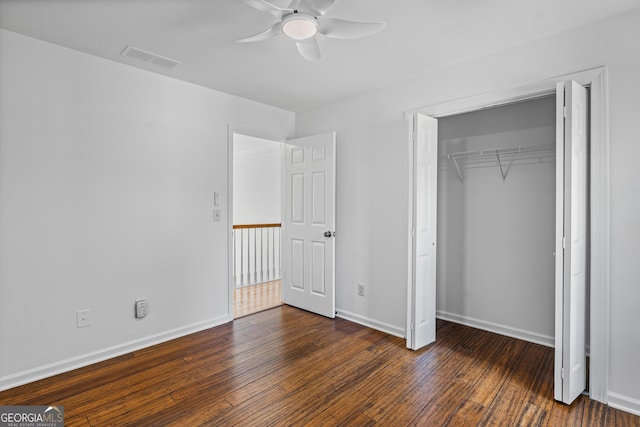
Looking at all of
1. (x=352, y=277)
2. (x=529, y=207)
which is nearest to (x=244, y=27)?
(x=352, y=277)

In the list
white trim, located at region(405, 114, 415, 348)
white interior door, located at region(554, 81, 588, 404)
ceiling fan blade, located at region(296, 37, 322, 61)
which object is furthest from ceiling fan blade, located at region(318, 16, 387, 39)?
white interior door, located at region(554, 81, 588, 404)

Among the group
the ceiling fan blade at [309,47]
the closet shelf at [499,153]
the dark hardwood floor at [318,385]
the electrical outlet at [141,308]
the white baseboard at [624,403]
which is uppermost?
the ceiling fan blade at [309,47]

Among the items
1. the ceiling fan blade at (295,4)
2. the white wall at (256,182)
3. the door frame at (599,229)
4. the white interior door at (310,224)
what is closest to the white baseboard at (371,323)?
the white interior door at (310,224)

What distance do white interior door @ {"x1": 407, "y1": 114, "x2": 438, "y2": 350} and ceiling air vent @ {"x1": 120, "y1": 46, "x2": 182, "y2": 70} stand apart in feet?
7.08

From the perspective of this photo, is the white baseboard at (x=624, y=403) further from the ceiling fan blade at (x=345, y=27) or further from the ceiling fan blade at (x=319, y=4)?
the ceiling fan blade at (x=319, y=4)

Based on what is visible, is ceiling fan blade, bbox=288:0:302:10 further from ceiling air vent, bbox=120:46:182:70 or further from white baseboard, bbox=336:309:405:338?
white baseboard, bbox=336:309:405:338

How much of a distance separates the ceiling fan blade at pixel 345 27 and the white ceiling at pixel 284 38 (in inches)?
8.4

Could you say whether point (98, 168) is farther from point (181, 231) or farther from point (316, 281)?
point (316, 281)

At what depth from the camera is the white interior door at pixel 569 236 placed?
2.16 meters

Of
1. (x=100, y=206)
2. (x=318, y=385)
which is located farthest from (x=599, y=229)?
(x=100, y=206)

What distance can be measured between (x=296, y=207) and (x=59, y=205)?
7.65ft

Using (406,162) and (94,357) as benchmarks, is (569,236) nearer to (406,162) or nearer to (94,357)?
(406,162)

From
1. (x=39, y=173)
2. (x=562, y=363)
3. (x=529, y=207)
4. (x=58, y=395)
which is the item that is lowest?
(x=58, y=395)

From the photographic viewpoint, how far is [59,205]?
2598mm
